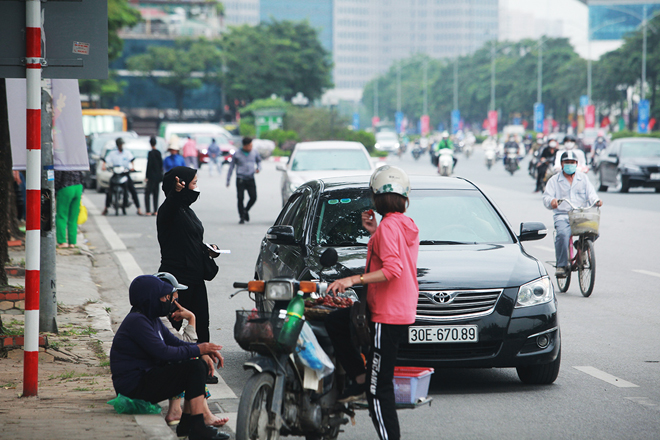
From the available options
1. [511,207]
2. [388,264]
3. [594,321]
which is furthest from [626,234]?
[388,264]

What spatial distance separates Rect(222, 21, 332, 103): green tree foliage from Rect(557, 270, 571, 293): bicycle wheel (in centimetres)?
7373

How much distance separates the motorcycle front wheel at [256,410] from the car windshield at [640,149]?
2437 centimetres

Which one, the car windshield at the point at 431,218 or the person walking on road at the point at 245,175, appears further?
the person walking on road at the point at 245,175

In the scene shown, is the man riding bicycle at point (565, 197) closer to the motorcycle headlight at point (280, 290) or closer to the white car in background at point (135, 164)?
the motorcycle headlight at point (280, 290)

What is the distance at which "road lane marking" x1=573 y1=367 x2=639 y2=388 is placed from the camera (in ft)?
21.1

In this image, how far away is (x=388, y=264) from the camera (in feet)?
14.8

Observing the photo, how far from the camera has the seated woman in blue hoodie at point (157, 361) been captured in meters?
4.96

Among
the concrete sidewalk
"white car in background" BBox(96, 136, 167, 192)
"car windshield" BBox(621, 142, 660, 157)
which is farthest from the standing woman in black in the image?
"car windshield" BBox(621, 142, 660, 157)

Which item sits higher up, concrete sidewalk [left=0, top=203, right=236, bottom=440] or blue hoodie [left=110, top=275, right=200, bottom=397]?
blue hoodie [left=110, top=275, right=200, bottom=397]

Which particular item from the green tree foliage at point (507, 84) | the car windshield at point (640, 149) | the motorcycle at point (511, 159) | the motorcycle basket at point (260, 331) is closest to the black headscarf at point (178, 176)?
the motorcycle basket at point (260, 331)

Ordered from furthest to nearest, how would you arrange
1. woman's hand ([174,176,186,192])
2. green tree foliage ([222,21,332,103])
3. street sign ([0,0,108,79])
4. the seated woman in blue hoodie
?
green tree foliage ([222,21,332,103])
woman's hand ([174,176,186,192])
street sign ([0,0,108,79])
the seated woman in blue hoodie

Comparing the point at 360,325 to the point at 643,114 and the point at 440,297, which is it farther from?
the point at 643,114

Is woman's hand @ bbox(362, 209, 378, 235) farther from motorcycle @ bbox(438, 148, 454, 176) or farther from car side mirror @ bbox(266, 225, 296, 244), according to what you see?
motorcycle @ bbox(438, 148, 454, 176)

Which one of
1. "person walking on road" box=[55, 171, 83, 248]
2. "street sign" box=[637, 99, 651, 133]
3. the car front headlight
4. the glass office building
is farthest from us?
the glass office building
